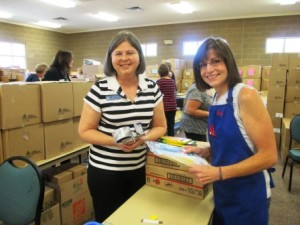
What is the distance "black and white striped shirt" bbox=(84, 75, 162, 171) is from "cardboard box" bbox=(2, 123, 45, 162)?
852 mm

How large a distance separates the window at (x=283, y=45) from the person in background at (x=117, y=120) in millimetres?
7495

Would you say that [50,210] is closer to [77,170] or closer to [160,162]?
[77,170]

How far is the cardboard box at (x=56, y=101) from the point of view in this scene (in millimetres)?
2078

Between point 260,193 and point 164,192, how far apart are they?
0.54 m

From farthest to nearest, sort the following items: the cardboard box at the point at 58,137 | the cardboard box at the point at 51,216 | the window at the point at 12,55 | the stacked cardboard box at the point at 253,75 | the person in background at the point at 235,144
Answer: the window at the point at 12,55 < the stacked cardboard box at the point at 253,75 < the cardboard box at the point at 58,137 < the cardboard box at the point at 51,216 < the person in background at the point at 235,144

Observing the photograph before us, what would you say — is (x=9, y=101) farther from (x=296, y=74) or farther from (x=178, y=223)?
(x=296, y=74)

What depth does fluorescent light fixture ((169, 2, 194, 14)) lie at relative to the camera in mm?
6508

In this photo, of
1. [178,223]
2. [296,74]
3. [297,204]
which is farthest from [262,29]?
[178,223]

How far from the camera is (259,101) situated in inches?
37.5

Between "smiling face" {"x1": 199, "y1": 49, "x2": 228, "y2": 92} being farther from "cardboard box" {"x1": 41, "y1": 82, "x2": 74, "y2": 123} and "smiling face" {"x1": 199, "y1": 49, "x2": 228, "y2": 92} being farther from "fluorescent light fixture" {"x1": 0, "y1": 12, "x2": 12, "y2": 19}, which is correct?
"fluorescent light fixture" {"x1": 0, "y1": 12, "x2": 12, "y2": 19}

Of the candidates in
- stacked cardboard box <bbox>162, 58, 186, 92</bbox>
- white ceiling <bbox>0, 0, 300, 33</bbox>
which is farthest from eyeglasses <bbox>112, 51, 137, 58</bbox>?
stacked cardboard box <bbox>162, 58, 186, 92</bbox>

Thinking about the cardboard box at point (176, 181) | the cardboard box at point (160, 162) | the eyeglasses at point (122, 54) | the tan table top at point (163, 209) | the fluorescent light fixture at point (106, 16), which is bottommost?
the tan table top at point (163, 209)

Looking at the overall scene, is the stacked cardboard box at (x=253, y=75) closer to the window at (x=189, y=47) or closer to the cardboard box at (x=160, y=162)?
the window at (x=189, y=47)

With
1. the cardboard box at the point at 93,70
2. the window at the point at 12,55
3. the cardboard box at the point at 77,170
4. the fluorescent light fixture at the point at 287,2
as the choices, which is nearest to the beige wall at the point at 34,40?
the window at the point at 12,55
